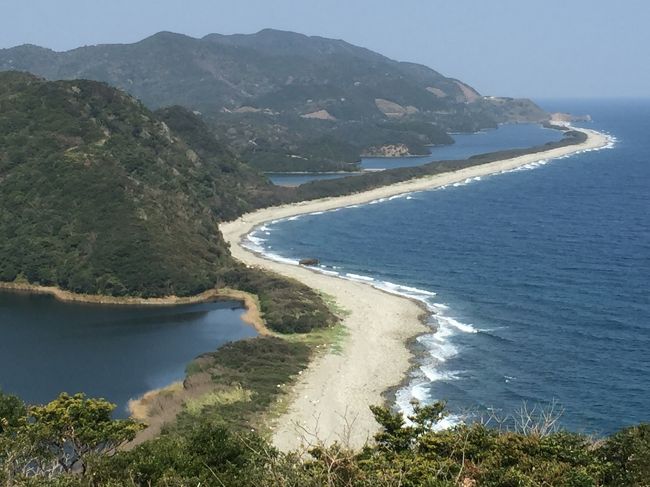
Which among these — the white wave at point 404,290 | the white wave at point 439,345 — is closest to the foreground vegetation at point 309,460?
the white wave at point 439,345

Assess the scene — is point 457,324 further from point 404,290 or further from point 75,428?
point 75,428

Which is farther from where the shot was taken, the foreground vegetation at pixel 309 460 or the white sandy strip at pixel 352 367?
the white sandy strip at pixel 352 367

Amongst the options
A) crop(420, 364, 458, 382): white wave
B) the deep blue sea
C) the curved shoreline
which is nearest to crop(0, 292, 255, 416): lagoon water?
the curved shoreline

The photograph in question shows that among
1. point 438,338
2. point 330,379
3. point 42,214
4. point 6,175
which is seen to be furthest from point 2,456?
point 6,175

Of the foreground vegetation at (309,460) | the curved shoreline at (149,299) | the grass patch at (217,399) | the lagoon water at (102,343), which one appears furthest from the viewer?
the curved shoreline at (149,299)

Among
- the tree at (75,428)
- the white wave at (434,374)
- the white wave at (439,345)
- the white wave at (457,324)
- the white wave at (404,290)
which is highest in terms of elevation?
the tree at (75,428)

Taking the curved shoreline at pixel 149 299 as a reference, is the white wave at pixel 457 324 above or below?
below

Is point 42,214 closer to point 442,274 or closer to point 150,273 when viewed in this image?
point 150,273

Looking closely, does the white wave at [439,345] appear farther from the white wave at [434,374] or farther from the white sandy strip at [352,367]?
the white wave at [434,374]

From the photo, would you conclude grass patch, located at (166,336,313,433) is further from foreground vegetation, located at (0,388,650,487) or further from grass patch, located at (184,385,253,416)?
foreground vegetation, located at (0,388,650,487)
